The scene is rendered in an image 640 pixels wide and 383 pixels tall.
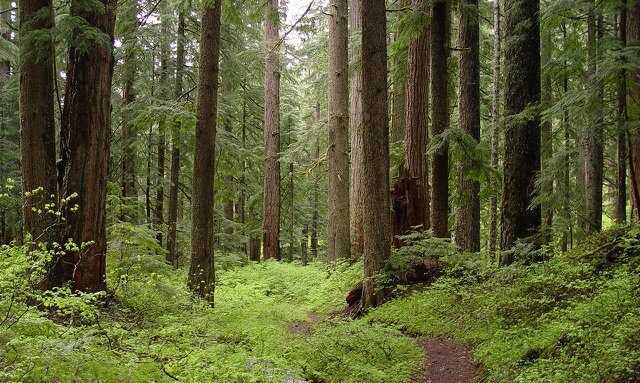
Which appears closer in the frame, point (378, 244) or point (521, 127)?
point (521, 127)

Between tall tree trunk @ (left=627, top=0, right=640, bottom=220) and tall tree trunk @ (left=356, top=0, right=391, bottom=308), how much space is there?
145 inches

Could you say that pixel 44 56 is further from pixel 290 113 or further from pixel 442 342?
pixel 290 113

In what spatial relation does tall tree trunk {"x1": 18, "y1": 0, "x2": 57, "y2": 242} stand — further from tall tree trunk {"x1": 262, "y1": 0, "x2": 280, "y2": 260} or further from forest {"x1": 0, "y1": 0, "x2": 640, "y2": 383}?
tall tree trunk {"x1": 262, "y1": 0, "x2": 280, "y2": 260}

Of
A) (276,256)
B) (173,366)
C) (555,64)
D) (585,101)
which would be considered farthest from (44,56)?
(276,256)

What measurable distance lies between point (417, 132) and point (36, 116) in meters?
7.32

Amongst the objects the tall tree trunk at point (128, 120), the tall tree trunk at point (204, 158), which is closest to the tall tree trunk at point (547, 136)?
the tall tree trunk at point (204, 158)

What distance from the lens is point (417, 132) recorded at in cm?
1100

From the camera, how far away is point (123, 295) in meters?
8.55

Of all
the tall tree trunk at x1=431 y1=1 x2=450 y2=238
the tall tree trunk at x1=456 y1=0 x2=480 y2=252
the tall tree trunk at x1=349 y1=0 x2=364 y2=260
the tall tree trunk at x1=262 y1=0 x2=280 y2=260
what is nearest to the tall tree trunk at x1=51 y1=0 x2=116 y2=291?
the tall tree trunk at x1=431 y1=1 x2=450 y2=238

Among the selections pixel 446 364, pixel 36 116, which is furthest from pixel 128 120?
pixel 446 364

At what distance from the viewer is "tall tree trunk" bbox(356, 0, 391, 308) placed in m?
8.79

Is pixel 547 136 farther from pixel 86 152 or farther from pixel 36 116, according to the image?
pixel 36 116

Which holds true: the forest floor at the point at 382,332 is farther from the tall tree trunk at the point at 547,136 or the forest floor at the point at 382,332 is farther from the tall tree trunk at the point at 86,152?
the tall tree trunk at the point at 547,136

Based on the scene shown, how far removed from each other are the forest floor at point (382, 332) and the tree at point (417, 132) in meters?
1.57
